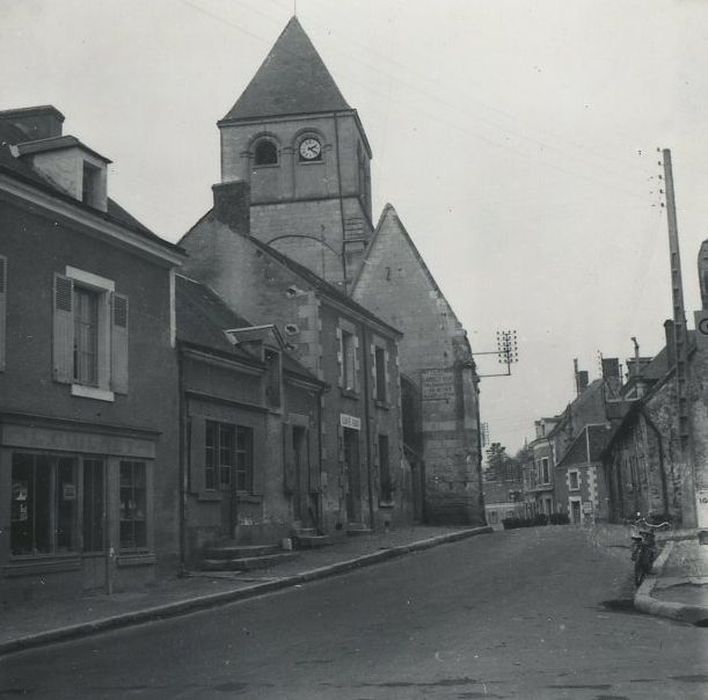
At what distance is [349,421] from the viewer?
1016 inches

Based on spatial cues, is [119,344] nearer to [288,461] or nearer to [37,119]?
[37,119]

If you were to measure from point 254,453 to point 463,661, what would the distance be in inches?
473

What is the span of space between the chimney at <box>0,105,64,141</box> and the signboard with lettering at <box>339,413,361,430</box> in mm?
10672

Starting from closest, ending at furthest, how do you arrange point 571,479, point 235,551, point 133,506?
point 133,506, point 235,551, point 571,479

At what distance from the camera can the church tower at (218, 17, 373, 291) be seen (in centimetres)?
4769

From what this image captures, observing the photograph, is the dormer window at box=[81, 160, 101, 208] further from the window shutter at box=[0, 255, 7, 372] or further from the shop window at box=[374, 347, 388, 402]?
the shop window at box=[374, 347, 388, 402]

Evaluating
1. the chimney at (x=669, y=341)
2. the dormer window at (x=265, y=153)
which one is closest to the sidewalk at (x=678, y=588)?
the chimney at (x=669, y=341)

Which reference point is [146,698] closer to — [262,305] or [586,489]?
[262,305]

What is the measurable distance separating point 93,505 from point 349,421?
11785 millimetres

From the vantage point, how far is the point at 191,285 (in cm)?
2402

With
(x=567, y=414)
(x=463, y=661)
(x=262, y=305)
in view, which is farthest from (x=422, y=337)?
(x=567, y=414)

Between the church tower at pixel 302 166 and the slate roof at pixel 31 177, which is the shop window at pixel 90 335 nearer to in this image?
the slate roof at pixel 31 177

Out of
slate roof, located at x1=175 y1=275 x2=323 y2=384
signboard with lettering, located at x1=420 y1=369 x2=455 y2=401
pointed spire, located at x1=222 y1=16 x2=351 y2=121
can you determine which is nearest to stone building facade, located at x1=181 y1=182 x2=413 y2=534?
slate roof, located at x1=175 y1=275 x2=323 y2=384

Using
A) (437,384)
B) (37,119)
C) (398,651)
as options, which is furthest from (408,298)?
(398,651)
